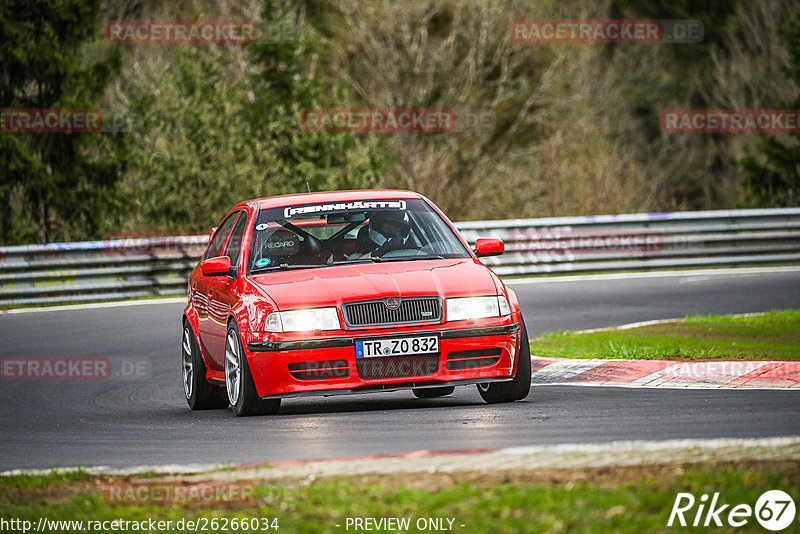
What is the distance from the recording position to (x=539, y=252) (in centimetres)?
2255

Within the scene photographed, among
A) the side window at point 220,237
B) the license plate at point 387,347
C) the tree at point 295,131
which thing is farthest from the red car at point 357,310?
the tree at point 295,131

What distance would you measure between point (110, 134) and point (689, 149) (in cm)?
2939

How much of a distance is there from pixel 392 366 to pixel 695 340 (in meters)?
5.31

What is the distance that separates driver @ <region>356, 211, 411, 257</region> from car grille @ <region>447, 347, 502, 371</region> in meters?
1.22

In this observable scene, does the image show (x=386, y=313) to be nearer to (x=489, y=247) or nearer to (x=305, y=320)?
(x=305, y=320)

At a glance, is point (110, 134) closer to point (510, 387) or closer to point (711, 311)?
point (711, 311)

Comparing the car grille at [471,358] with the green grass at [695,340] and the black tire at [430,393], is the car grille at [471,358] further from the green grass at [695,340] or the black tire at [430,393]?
the green grass at [695,340]

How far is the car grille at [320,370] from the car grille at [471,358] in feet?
2.32

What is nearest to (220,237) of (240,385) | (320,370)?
(240,385)

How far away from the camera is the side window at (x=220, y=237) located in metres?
11.5

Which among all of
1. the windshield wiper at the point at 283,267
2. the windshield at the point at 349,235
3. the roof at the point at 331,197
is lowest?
the windshield wiper at the point at 283,267

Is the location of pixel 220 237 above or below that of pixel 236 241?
below

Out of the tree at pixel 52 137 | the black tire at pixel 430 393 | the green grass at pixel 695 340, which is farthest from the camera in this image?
the tree at pixel 52 137

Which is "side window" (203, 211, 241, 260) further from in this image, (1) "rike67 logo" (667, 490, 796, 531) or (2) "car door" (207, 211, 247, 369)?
(1) "rike67 logo" (667, 490, 796, 531)
